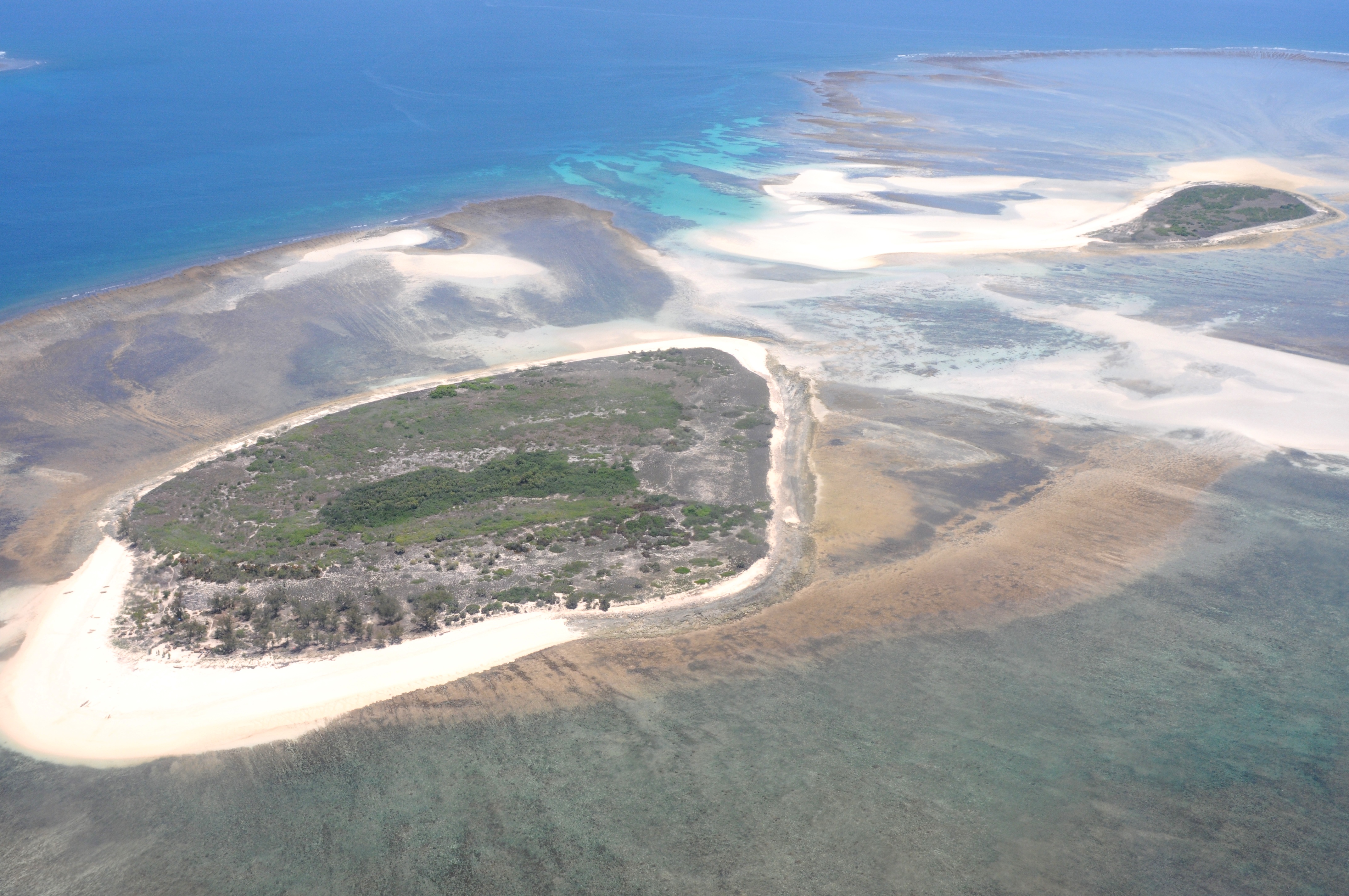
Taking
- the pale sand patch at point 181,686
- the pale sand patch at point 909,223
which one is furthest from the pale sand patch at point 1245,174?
the pale sand patch at point 181,686

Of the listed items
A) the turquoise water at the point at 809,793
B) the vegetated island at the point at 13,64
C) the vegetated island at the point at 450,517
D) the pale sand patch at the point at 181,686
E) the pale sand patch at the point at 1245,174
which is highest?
the vegetated island at the point at 13,64

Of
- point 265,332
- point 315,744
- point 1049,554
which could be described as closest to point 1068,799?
point 1049,554

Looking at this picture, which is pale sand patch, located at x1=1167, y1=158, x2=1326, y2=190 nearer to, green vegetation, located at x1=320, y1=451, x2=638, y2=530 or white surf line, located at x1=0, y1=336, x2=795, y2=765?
green vegetation, located at x1=320, y1=451, x2=638, y2=530

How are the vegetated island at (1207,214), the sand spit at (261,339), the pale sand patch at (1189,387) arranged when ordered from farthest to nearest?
the vegetated island at (1207,214)
the pale sand patch at (1189,387)
the sand spit at (261,339)

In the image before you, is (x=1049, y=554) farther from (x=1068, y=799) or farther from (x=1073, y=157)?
(x=1073, y=157)

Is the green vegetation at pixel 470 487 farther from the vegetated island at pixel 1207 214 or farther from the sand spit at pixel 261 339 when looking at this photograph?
the vegetated island at pixel 1207 214

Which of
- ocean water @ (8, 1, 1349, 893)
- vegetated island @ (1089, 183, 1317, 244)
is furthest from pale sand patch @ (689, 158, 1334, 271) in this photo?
ocean water @ (8, 1, 1349, 893)
